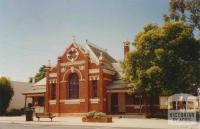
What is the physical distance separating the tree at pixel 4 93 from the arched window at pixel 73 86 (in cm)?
1402

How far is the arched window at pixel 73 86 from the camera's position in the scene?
148 ft

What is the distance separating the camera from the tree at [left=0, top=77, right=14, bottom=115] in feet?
177

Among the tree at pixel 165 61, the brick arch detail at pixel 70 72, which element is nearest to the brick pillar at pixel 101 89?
the brick arch detail at pixel 70 72

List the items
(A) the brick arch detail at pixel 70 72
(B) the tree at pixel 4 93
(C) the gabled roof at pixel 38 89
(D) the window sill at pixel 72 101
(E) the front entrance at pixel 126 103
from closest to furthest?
(E) the front entrance at pixel 126 103 < (D) the window sill at pixel 72 101 < (A) the brick arch detail at pixel 70 72 < (C) the gabled roof at pixel 38 89 < (B) the tree at pixel 4 93

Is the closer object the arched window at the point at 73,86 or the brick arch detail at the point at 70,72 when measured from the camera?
the brick arch detail at the point at 70,72

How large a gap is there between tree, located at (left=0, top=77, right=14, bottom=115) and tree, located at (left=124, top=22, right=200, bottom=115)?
81.8 feet

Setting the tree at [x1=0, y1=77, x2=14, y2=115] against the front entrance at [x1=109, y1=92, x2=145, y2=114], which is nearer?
the front entrance at [x1=109, y1=92, x2=145, y2=114]

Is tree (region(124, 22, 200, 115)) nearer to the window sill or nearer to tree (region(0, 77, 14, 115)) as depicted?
the window sill

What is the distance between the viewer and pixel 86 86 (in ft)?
143

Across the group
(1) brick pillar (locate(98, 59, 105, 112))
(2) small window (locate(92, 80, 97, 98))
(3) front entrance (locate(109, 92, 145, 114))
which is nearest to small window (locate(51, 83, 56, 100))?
(2) small window (locate(92, 80, 97, 98))

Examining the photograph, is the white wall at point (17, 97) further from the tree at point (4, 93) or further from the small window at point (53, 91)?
the small window at point (53, 91)

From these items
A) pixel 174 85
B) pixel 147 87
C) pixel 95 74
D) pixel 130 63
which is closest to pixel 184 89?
pixel 174 85

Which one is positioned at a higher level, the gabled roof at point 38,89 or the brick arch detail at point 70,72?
the brick arch detail at point 70,72

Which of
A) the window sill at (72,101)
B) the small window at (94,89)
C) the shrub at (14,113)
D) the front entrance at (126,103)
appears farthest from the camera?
the shrub at (14,113)
